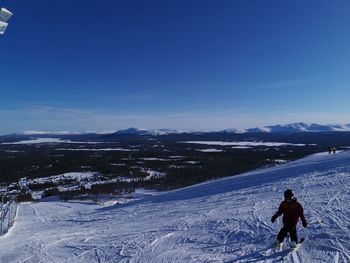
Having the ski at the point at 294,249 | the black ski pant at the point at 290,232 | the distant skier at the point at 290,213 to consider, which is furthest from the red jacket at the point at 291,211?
the ski at the point at 294,249

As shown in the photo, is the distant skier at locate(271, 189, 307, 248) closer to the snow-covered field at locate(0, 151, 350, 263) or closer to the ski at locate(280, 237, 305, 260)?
the ski at locate(280, 237, 305, 260)

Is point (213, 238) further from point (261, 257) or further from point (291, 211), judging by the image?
point (291, 211)

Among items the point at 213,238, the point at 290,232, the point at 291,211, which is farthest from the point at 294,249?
the point at 213,238

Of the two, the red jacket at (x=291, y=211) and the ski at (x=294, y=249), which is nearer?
the ski at (x=294, y=249)

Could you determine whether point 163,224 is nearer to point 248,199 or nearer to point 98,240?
point 98,240

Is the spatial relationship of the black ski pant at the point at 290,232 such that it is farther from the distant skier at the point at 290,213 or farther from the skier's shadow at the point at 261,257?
the skier's shadow at the point at 261,257

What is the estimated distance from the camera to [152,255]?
10.6 meters

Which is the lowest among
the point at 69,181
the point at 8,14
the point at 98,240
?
the point at 69,181

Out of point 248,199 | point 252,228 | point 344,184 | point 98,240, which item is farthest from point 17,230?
point 344,184

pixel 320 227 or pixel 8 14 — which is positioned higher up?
pixel 8 14

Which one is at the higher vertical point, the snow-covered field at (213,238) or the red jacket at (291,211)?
the red jacket at (291,211)

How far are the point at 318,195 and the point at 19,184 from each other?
233 feet

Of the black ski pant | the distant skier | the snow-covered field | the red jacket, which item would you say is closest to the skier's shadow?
the snow-covered field

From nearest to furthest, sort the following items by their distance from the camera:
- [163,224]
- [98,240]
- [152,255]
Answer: [152,255], [98,240], [163,224]
